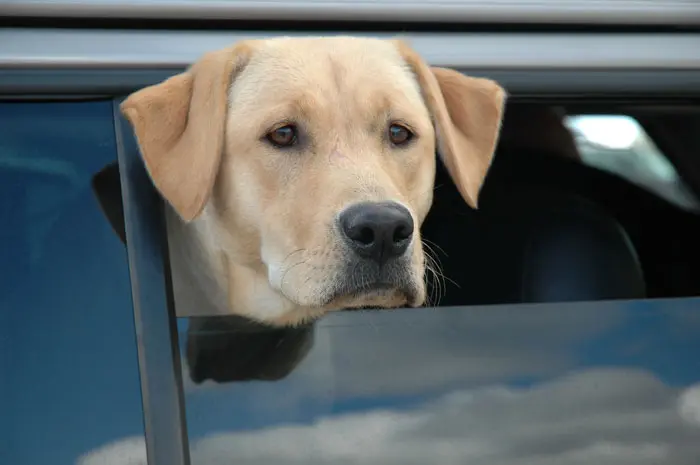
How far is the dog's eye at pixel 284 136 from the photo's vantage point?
198 centimetres

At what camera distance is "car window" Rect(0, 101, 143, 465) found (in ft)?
5.02

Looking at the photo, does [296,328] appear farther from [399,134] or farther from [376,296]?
[399,134]

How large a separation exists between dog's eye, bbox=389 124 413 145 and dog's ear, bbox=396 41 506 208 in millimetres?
79

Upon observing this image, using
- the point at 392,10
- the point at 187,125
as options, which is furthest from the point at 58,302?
the point at 392,10

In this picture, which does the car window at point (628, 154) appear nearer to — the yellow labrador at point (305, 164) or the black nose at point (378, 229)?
the yellow labrador at point (305, 164)

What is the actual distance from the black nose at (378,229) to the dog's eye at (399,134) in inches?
13.4

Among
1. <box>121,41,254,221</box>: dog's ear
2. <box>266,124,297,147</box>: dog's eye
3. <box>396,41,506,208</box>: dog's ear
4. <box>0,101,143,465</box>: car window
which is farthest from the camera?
<box>266,124,297,147</box>: dog's eye

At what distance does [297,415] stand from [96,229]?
46 cm

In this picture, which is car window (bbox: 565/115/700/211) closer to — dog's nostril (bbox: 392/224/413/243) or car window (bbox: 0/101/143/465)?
dog's nostril (bbox: 392/224/413/243)

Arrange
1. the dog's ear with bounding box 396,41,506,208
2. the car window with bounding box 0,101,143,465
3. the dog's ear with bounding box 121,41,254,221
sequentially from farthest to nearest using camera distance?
the dog's ear with bounding box 396,41,506,208
the dog's ear with bounding box 121,41,254,221
the car window with bounding box 0,101,143,465

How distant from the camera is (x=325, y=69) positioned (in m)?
1.98

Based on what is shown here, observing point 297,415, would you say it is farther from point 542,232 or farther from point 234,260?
point 542,232

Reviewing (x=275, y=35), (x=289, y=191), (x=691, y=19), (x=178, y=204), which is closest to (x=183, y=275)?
(x=178, y=204)

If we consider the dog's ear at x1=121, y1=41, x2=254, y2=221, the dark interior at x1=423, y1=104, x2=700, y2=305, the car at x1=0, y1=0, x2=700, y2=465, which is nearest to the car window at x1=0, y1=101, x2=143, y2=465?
the car at x1=0, y1=0, x2=700, y2=465
